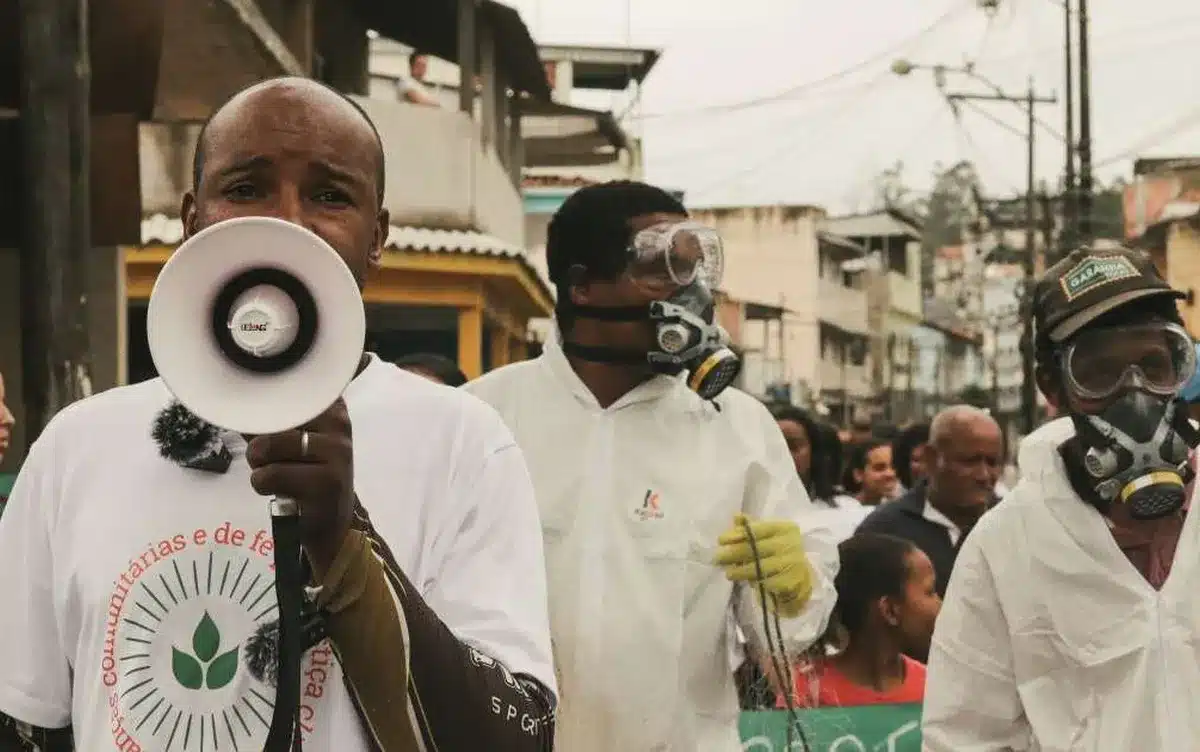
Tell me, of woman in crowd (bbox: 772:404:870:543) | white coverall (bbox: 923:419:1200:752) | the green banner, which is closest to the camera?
white coverall (bbox: 923:419:1200:752)

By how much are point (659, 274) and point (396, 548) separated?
2539mm

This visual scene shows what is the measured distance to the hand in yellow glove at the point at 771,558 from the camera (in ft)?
14.1

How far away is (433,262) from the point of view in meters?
18.1

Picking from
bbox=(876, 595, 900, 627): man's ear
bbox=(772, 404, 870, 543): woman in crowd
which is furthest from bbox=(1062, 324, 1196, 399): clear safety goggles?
bbox=(772, 404, 870, 543): woman in crowd

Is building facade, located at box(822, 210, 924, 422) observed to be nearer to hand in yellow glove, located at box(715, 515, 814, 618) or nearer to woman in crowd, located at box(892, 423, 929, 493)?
woman in crowd, located at box(892, 423, 929, 493)

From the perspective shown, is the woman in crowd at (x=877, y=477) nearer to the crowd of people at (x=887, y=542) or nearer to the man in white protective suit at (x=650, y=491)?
the crowd of people at (x=887, y=542)

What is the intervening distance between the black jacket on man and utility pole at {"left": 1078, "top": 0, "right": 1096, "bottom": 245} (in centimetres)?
2151

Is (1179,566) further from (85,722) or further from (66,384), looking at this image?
(66,384)

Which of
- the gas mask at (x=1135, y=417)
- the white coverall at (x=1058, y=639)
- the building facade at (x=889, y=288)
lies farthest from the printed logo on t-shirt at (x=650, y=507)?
the building facade at (x=889, y=288)

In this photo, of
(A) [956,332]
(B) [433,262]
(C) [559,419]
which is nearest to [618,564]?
(C) [559,419]

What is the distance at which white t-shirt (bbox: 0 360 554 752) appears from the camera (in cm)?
230

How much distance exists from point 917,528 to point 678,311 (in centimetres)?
392

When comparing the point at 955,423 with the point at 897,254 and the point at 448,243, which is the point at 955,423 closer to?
the point at 448,243

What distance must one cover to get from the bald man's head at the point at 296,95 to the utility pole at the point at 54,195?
16.0ft
